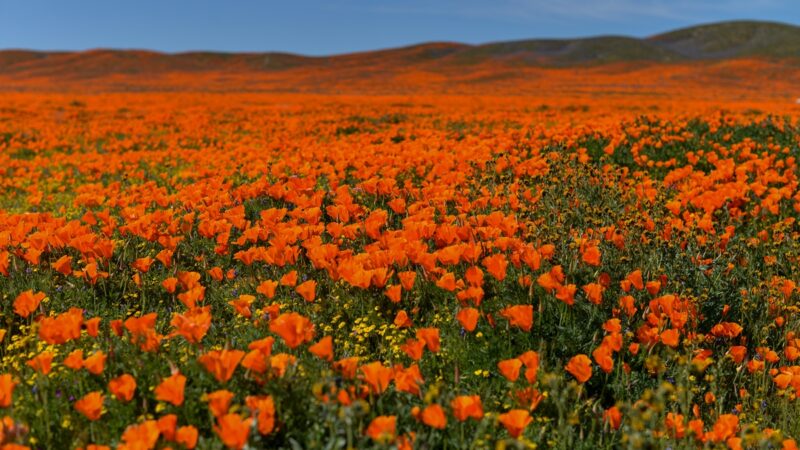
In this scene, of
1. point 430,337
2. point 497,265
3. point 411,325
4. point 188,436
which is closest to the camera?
point 188,436

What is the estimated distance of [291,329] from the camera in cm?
226

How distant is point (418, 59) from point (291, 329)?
10512 cm

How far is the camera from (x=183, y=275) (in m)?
3.23

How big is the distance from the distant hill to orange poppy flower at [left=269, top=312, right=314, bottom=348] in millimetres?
72455

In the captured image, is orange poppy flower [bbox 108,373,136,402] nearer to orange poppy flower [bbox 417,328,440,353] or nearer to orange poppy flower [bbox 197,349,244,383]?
orange poppy flower [bbox 197,349,244,383]

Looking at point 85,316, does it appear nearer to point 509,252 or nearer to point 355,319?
point 355,319

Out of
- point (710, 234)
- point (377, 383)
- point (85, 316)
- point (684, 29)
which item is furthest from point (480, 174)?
point (684, 29)

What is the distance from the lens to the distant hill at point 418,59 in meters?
83.4

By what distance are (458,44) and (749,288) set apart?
119 m

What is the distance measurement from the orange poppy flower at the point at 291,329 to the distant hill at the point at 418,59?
72.5m

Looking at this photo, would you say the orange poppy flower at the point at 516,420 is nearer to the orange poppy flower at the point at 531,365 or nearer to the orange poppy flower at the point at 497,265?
the orange poppy flower at the point at 531,365

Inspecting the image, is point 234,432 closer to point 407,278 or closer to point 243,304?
point 243,304

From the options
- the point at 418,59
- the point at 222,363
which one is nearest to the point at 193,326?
the point at 222,363

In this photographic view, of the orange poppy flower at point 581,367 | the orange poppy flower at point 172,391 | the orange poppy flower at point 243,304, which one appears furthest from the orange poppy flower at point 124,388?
the orange poppy flower at point 581,367
